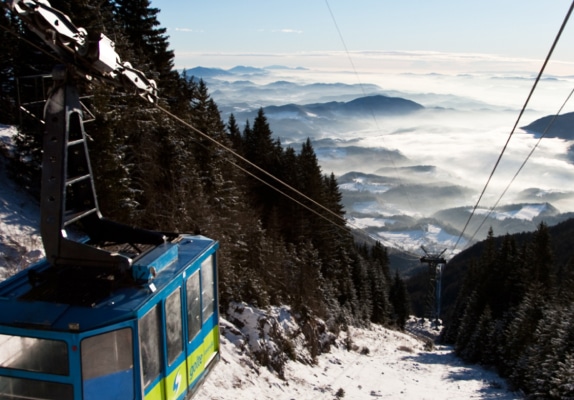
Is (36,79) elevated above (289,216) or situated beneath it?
elevated above

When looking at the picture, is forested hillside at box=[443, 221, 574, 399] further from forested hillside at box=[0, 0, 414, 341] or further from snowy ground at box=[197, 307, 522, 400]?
forested hillside at box=[0, 0, 414, 341]

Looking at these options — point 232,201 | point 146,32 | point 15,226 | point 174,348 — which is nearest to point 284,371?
point 15,226

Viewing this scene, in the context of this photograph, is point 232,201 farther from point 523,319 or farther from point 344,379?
point 523,319

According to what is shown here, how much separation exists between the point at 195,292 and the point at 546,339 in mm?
24089

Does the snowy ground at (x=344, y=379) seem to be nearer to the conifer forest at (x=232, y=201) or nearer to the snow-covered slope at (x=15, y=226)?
the conifer forest at (x=232, y=201)

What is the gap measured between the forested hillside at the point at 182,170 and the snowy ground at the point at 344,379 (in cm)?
320

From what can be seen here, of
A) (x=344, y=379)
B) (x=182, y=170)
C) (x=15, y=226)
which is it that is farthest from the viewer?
(x=182, y=170)

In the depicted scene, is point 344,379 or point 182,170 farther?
point 182,170

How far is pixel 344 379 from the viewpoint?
828 inches

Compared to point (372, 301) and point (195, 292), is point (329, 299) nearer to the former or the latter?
point (372, 301)

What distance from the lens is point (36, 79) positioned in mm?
7250

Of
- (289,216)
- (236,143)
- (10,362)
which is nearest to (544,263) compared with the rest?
(289,216)

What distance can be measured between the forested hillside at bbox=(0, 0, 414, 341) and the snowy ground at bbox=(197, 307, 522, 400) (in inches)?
126

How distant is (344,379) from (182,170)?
44.9 feet
